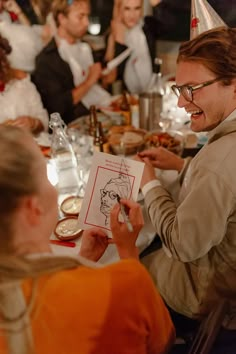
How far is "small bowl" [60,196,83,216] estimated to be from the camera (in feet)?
4.13

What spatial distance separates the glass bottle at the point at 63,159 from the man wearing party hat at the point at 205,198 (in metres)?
0.36

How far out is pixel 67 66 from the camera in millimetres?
2316

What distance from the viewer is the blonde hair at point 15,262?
592mm

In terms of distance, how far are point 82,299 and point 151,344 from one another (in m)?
0.27

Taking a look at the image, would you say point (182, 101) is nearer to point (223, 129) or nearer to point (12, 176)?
point (223, 129)

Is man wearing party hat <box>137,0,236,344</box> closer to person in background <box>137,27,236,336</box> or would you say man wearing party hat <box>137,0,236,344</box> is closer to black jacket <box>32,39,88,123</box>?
person in background <box>137,27,236,336</box>

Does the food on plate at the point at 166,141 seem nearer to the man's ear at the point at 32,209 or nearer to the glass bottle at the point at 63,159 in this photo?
the glass bottle at the point at 63,159

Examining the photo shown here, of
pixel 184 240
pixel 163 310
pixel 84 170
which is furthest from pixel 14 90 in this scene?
pixel 163 310

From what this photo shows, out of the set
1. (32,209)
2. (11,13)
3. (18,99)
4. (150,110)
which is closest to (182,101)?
(32,209)

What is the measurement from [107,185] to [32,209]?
44cm

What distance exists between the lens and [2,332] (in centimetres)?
61

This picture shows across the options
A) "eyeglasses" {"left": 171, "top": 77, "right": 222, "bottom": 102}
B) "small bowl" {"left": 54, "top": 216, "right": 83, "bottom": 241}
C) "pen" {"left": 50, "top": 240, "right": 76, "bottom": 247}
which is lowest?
"pen" {"left": 50, "top": 240, "right": 76, "bottom": 247}

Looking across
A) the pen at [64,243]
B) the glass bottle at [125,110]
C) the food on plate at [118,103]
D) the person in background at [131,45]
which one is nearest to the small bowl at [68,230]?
the pen at [64,243]

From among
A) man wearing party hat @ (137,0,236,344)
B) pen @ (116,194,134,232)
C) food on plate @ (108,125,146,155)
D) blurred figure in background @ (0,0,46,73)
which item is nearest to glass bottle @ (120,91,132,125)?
food on plate @ (108,125,146,155)
